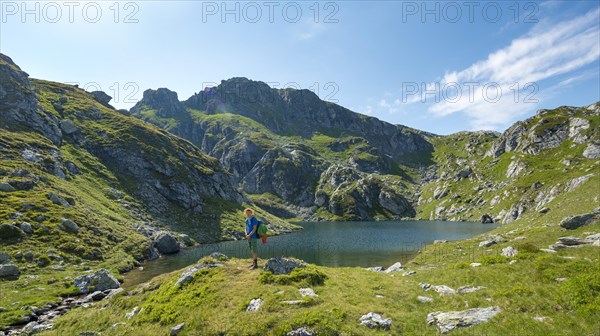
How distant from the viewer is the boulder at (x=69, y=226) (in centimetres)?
6299

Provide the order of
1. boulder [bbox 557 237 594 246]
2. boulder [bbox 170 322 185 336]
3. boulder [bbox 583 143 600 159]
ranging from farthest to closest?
boulder [bbox 583 143 600 159] < boulder [bbox 557 237 594 246] < boulder [bbox 170 322 185 336]

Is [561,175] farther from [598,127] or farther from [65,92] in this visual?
[65,92]

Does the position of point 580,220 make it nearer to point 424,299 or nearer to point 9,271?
point 424,299

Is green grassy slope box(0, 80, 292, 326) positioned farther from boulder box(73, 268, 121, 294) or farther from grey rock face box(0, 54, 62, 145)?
grey rock face box(0, 54, 62, 145)

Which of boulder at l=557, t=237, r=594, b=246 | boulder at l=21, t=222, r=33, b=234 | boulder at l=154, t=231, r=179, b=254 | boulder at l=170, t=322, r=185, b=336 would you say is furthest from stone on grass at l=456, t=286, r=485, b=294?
boulder at l=154, t=231, r=179, b=254

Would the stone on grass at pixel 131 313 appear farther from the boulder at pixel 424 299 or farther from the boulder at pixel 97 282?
the boulder at pixel 97 282

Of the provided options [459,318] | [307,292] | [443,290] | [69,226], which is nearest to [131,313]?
[307,292]

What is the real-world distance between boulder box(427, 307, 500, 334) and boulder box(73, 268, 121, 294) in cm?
4345

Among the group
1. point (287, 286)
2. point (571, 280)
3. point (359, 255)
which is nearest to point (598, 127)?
point (359, 255)

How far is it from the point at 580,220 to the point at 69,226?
87.1 m

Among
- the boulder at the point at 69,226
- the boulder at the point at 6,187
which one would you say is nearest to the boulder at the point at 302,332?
the boulder at the point at 69,226

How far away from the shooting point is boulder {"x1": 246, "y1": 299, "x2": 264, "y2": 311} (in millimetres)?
18703

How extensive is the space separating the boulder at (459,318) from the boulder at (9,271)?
54.7 meters

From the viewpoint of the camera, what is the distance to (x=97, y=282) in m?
43.2
